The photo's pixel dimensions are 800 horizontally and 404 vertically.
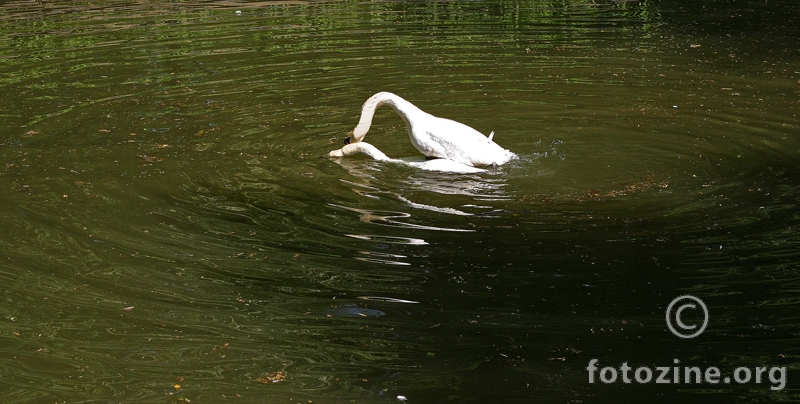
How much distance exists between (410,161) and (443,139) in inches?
17.0

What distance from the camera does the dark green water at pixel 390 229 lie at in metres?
5.65

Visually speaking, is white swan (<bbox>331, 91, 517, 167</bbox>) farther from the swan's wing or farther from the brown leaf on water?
the brown leaf on water

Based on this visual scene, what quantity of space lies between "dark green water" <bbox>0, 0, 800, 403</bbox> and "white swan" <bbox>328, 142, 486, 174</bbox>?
14 cm

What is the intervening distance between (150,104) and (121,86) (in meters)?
1.26

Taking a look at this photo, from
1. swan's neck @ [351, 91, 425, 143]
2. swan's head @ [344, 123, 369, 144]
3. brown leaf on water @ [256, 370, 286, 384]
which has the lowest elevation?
brown leaf on water @ [256, 370, 286, 384]

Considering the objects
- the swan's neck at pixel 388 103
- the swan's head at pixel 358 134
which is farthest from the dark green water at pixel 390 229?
the swan's neck at pixel 388 103

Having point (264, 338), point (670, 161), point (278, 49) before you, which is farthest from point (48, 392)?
point (278, 49)

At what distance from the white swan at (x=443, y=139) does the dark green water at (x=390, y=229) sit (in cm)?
28

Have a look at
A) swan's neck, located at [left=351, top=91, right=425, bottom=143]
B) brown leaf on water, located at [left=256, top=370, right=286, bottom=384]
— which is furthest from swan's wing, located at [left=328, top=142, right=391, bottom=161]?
brown leaf on water, located at [left=256, top=370, right=286, bottom=384]

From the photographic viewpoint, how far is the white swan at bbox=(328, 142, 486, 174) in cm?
911

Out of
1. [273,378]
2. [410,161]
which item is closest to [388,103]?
[410,161]

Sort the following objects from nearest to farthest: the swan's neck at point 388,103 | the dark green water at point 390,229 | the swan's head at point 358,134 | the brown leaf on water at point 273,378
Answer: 1. the brown leaf on water at point 273,378
2. the dark green water at point 390,229
3. the swan's neck at point 388,103
4. the swan's head at point 358,134

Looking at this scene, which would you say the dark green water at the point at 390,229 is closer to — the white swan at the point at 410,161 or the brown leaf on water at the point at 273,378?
the brown leaf on water at the point at 273,378

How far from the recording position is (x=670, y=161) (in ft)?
31.0
